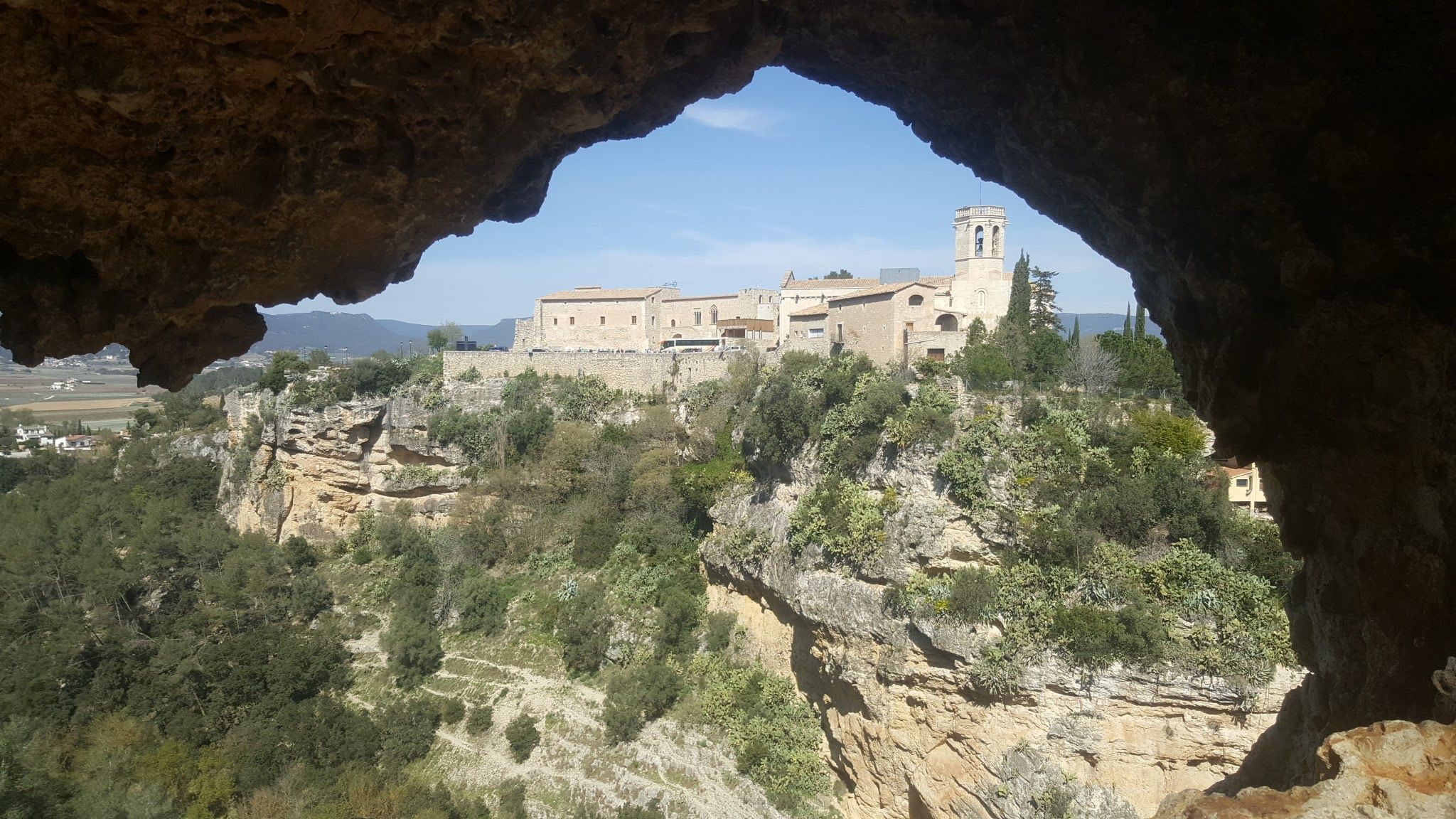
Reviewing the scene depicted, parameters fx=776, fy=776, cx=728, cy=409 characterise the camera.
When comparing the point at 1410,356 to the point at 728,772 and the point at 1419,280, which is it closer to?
the point at 1419,280

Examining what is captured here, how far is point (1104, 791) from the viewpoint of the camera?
1247 centimetres

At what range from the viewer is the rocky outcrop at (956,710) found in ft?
40.8

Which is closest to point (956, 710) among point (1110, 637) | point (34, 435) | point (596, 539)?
point (1110, 637)

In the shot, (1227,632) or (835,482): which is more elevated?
(835,482)

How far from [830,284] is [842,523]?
79.1ft

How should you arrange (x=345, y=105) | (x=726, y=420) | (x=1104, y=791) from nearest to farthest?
(x=345, y=105), (x=1104, y=791), (x=726, y=420)

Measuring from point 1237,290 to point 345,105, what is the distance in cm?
419

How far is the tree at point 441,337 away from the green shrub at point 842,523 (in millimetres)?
24821

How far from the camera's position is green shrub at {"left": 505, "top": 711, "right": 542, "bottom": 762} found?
17141mm

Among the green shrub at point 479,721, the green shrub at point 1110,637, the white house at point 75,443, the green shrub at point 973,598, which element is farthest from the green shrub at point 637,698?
the white house at point 75,443

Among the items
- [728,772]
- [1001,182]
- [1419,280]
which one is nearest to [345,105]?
[1001,182]

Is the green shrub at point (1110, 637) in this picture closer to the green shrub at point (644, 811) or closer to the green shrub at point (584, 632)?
the green shrub at point (644, 811)

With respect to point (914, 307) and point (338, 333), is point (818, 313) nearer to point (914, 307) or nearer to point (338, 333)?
point (914, 307)

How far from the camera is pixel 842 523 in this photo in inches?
650
